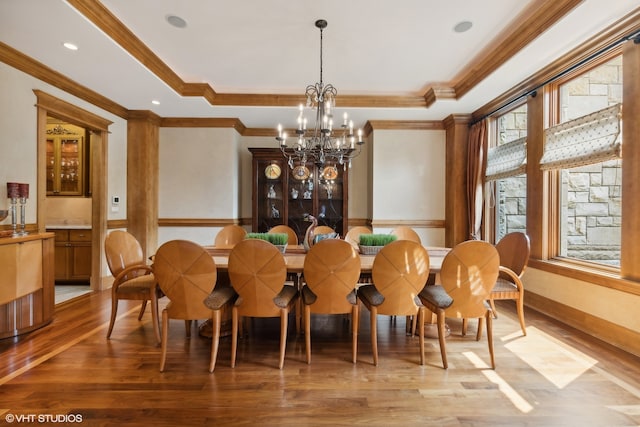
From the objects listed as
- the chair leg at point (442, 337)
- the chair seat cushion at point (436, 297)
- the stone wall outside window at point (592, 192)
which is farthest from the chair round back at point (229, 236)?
the stone wall outside window at point (592, 192)

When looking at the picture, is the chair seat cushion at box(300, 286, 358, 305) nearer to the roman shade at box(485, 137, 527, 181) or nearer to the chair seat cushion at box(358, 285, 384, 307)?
the chair seat cushion at box(358, 285, 384, 307)

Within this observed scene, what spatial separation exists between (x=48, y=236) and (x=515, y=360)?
4.12 m

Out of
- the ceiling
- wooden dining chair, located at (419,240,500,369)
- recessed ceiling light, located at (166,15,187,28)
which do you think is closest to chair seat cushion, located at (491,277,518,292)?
wooden dining chair, located at (419,240,500,369)

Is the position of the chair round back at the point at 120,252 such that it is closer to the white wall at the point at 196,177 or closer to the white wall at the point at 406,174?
the white wall at the point at 196,177

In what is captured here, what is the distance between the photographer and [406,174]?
189 inches

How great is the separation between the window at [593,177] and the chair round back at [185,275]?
3.29 m

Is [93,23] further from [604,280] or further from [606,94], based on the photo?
[604,280]

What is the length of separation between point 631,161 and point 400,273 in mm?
2072

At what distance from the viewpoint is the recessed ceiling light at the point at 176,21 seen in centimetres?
251

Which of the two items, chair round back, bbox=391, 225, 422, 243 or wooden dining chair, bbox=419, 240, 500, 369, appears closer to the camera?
wooden dining chair, bbox=419, 240, 500, 369

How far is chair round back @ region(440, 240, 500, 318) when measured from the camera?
2023 millimetres

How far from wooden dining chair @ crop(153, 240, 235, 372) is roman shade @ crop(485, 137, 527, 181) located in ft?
11.6

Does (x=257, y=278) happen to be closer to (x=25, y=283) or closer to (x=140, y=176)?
(x=25, y=283)

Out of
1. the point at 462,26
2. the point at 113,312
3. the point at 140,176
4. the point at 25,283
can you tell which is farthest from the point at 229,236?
the point at 462,26
